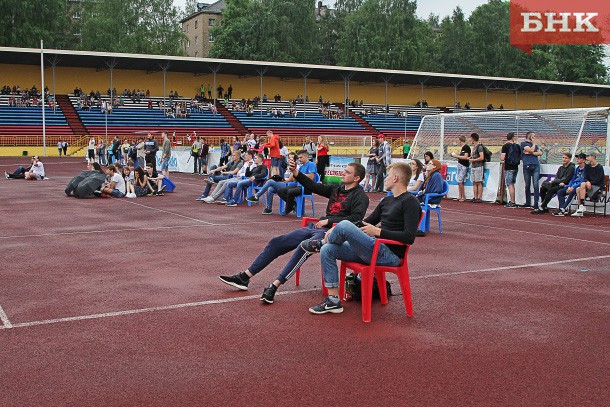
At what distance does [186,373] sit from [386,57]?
74.5 m

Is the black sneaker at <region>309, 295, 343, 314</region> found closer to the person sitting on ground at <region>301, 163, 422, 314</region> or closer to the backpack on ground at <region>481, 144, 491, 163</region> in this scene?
the person sitting on ground at <region>301, 163, 422, 314</region>

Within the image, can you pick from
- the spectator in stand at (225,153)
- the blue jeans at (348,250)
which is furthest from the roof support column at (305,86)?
the blue jeans at (348,250)

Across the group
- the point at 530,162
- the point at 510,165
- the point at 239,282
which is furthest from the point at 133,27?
the point at 239,282

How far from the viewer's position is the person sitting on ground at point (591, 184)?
15.3 m

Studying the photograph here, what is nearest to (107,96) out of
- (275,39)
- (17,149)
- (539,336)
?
(17,149)

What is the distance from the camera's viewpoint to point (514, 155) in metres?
17.3

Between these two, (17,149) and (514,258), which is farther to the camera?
(17,149)

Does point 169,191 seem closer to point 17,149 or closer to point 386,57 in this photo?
point 17,149

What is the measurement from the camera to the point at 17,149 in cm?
4125

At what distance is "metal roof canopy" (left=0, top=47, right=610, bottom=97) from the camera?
4631 cm

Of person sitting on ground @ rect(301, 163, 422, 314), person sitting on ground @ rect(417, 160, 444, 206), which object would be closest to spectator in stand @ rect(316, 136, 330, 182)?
person sitting on ground @ rect(417, 160, 444, 206)

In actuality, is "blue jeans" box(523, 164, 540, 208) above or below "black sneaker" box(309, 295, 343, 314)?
above

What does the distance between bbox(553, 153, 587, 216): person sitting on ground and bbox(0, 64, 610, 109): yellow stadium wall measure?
141 feet

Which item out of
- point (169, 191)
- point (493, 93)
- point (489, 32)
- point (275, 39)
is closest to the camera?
point (169, 191)
